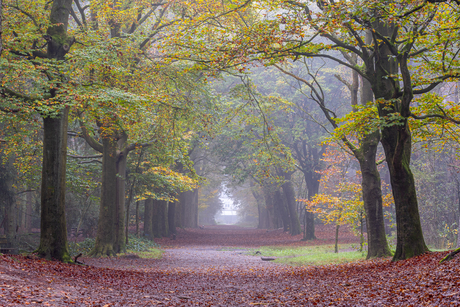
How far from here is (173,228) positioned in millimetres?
29688

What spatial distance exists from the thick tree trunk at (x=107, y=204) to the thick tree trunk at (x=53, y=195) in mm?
4619

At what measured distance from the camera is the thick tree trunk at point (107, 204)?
48.9 ft

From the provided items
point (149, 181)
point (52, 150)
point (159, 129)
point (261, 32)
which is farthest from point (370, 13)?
point (149, 181)

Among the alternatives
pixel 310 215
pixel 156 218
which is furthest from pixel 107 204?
pixel 310 215

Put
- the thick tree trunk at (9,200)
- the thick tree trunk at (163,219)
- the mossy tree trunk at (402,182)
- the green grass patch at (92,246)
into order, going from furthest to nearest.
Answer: the thick tree trunk at (163,219) < the green grass patch at (92,246) < the thick tree trunk at (9,200) < the mossy tree trunk at (402,182)

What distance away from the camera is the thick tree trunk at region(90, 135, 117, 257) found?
48.9 feet

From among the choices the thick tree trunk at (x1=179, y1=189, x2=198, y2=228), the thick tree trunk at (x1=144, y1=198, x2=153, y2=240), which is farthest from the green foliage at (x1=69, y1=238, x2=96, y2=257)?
the thick tree trunk at (x1=179, y1=189, x2=198, y2=228)

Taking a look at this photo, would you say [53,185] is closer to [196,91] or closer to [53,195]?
[53,195]

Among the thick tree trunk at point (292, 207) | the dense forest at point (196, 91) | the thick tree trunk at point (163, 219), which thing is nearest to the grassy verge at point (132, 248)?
the dense forest at point (196, 91)

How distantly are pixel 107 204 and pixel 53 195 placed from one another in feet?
16.6

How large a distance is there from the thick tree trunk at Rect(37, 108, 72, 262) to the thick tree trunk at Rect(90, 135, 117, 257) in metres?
4.62

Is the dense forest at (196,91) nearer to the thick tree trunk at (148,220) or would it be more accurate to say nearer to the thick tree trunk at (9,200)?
the thick tree trunk at (9,200)

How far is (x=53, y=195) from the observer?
993 cm

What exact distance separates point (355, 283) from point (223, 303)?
2.76 meters
